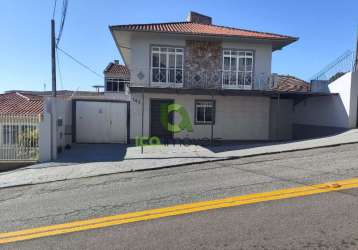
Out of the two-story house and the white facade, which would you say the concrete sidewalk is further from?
the white facade

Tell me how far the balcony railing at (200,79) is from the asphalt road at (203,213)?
8.65m

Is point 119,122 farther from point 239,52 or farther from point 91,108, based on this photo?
point 239,52

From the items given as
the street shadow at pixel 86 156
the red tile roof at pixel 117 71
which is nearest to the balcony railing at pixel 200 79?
the street shadow at pixel 86 156

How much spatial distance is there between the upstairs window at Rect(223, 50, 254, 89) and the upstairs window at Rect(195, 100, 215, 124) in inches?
61.7

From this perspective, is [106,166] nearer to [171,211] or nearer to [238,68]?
[171,211]

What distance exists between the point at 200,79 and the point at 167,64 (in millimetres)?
2025

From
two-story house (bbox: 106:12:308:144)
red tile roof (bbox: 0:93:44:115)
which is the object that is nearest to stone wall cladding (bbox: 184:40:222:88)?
two-story house (bbox: 106:12:308:144)

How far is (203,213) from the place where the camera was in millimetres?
4820

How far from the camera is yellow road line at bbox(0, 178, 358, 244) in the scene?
4328 mm

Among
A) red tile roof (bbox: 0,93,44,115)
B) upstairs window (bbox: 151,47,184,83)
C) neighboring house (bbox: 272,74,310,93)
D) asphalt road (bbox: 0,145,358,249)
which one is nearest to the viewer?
asphalt road (bbox: 0,145,358,249)

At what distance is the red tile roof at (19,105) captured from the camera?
65.5ft

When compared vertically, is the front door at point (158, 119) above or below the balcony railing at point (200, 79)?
below

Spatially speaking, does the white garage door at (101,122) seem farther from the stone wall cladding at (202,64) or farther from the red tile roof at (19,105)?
the red tile roof at (19,105)

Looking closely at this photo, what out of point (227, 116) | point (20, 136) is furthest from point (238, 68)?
point (20, 136)
